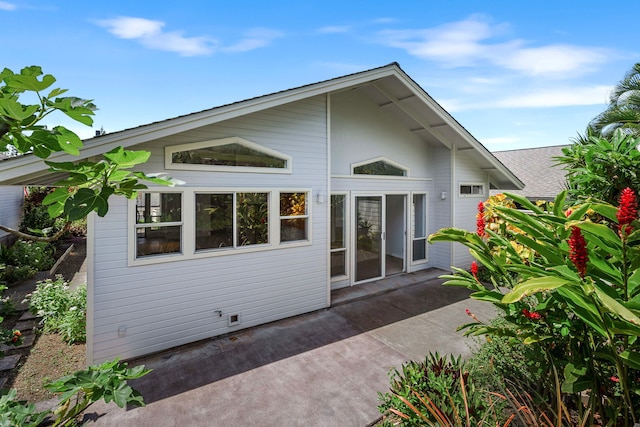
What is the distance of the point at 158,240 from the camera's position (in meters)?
5.11

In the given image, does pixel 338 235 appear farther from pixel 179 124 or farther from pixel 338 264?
pixel 179 124

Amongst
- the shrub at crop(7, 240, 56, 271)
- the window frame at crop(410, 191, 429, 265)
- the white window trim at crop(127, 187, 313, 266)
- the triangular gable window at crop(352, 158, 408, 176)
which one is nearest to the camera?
the white window trim at crop(127, 187, 313, 266)

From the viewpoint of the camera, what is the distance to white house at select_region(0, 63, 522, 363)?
4.77 meters

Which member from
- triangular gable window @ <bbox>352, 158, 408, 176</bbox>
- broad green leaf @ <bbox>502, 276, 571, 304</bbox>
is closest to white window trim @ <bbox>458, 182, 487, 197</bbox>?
triangular gable window @ <bbox>352, 158, 408, 176</bbox>

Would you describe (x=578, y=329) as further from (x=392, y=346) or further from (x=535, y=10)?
(x=535, y=10)

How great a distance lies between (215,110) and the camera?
5.00 m

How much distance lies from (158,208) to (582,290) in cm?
527

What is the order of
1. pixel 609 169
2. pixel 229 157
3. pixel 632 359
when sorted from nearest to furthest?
1. pixel 632 359
2. pixel 609 169
3. pixel 229 157

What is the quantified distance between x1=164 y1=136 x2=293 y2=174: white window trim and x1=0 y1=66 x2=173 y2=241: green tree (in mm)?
4175

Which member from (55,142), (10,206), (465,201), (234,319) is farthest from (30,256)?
(465,201)

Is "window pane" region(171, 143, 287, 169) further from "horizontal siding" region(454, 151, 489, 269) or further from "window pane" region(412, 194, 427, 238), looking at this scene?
"horizontal siding" region(454, 151, 489, 269)

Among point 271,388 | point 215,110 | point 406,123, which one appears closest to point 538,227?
point 271,388

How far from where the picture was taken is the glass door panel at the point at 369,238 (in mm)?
8328

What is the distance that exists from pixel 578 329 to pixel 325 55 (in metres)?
7.42
